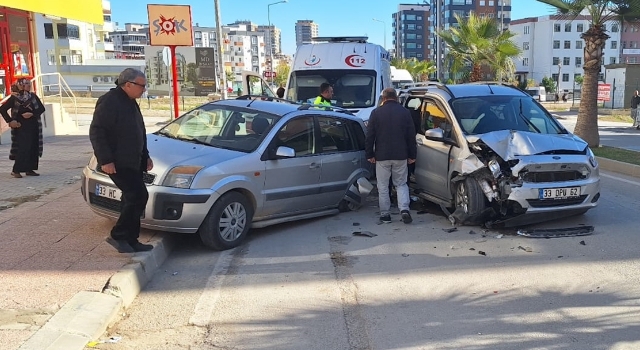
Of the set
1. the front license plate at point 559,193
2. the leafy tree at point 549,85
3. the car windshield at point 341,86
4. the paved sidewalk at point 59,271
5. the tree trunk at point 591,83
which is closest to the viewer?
the paved sidewalk at point 59,271

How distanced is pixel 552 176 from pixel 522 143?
533mm

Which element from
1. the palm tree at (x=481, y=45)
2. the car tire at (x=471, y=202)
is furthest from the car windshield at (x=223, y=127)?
the palm tree at (x=481, y=45)

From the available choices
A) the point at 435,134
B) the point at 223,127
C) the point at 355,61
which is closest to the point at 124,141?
the point at 223,127

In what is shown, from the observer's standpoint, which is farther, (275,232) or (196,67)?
(196,67)

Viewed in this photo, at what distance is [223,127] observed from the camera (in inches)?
294

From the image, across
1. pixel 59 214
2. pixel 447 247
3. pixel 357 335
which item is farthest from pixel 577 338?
pixel 59 214

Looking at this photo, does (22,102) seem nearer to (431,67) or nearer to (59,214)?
(59,214)

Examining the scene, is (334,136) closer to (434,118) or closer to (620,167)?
(434,118)

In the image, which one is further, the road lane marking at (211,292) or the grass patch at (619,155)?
the grass patch at (619,155)

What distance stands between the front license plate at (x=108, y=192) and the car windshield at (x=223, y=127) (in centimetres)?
124

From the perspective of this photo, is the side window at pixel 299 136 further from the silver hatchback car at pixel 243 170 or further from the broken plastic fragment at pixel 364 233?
the broken plastic fragment at pixel 364 233

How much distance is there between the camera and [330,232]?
7.45 m

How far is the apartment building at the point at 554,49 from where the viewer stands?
300ft

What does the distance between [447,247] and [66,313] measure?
4123 millimetres
